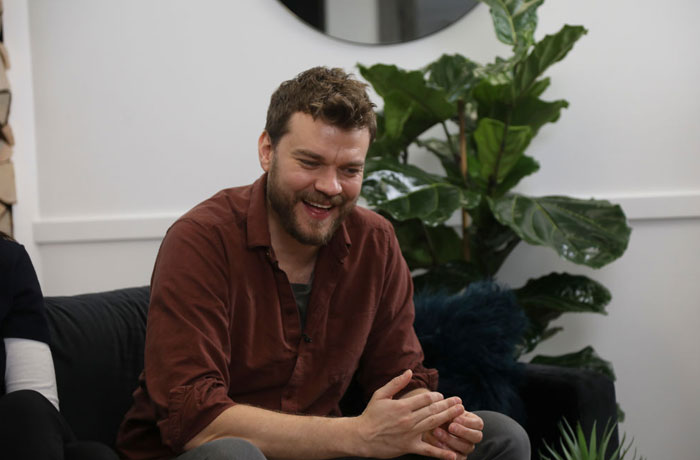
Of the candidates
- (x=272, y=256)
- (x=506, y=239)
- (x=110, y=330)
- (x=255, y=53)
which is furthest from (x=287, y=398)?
(x=255, y=53)

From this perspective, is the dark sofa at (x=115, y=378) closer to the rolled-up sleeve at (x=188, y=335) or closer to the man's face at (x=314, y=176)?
the rolled-up sleeve at (x=188, y=335)

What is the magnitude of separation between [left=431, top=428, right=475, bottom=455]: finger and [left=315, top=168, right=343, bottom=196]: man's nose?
50cm

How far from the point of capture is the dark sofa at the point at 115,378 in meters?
1.65

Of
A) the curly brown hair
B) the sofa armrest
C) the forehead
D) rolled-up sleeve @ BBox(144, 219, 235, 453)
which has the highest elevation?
the curly brown hair

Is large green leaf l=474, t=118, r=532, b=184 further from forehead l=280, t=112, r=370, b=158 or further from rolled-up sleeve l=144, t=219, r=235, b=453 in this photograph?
rolled-up sleeve l=144, t=219, r=235, b=453

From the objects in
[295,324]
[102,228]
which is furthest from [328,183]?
[102,228]

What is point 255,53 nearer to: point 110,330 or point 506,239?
point 506,239

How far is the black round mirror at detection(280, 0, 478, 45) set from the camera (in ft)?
8.53

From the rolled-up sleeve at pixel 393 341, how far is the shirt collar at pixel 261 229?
12cm

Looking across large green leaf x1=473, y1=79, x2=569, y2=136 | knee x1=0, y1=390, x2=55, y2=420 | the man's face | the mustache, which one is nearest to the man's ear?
the man's face

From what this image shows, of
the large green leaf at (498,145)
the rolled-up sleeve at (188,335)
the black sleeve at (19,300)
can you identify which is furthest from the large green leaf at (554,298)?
the black sleeve at (19,300)

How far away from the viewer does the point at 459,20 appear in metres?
2.60

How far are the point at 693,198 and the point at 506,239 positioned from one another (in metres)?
0.67

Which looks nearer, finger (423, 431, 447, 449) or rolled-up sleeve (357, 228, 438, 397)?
finger (423, 431, 447, 449)
